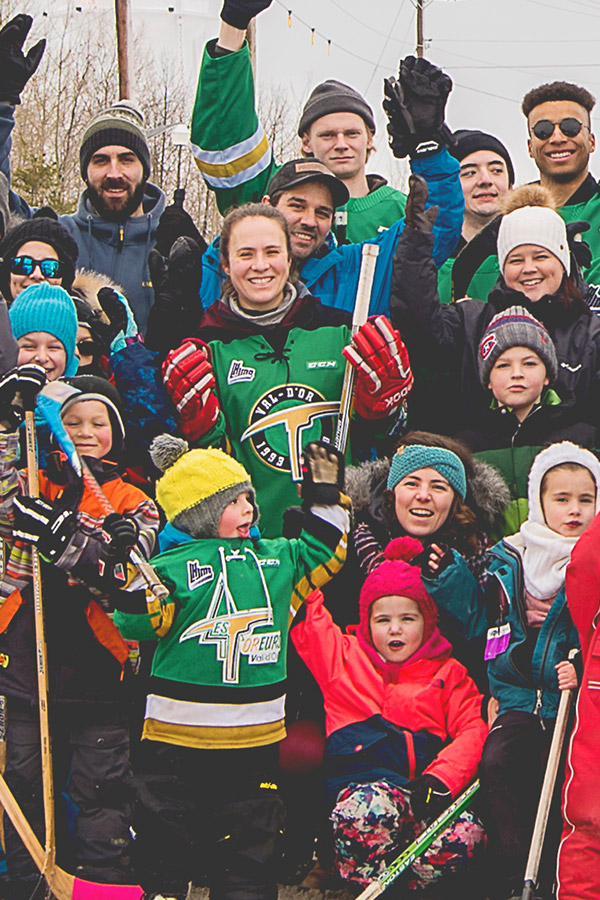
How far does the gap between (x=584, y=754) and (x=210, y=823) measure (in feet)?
3.93

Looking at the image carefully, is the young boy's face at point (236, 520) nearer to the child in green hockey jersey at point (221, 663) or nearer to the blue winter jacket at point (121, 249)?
the child in green hockey jersey at point (221, 663)

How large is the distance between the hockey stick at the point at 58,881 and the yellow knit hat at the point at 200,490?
108 cm

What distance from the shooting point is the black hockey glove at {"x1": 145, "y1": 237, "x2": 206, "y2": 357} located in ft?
15.4

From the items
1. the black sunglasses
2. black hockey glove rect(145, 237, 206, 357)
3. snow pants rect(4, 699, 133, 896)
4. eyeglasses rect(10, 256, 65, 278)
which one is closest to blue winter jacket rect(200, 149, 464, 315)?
black hockey glove rect(145, 237, 206, 357)

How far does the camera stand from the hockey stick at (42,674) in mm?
3740

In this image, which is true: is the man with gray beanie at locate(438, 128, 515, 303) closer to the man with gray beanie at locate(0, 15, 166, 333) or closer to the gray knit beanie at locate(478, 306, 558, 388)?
the gray knit beanie at locate(478, 306, 558, 388)

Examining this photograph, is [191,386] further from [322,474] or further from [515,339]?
[515,339]

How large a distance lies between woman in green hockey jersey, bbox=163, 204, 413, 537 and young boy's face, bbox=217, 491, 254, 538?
0.60 m

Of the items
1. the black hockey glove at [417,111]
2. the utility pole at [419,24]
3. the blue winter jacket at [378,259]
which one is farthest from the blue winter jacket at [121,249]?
the utility pole at [419,24]

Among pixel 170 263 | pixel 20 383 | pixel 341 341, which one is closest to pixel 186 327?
pixel 170 263

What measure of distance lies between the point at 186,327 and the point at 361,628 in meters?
1.54

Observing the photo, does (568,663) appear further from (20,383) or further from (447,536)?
(20,383)

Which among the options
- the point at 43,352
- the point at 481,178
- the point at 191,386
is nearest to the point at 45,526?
the point at 191,386

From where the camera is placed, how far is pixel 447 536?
166 inches
